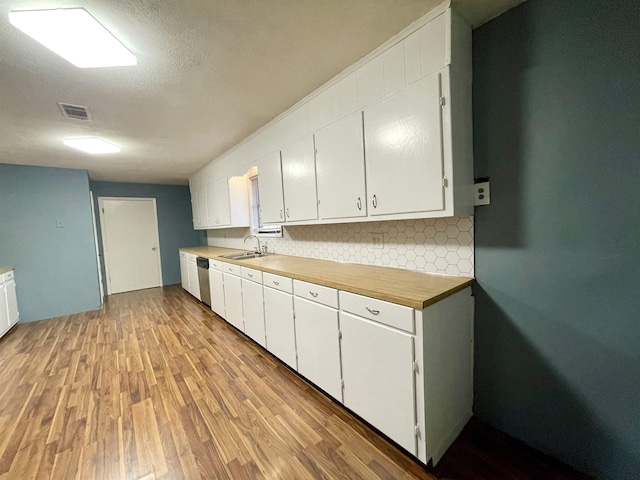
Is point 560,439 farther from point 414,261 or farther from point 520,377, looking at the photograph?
point 414,261

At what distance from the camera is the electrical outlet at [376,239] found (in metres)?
2.01

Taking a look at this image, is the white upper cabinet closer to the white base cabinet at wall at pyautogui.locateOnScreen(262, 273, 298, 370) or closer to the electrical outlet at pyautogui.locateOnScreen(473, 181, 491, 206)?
the electrical outlet at pyautogui.locateOnScreen(473, 181, 491, 206)

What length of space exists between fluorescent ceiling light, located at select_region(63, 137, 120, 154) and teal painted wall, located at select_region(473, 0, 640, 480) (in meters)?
3.72

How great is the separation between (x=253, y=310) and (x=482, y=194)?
2.22m

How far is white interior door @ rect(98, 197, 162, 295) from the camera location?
5.23 meters

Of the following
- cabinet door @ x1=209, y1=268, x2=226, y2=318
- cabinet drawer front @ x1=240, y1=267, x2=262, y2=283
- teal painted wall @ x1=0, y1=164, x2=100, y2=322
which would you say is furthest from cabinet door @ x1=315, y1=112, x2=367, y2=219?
teal painted wall @ x1=0, y1=164, x2=100, y2=322

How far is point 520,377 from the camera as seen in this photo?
1399 mm

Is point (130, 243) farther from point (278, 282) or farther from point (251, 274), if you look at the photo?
point (278, 282)

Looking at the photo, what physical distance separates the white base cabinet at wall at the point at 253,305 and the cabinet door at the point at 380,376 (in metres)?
1.12

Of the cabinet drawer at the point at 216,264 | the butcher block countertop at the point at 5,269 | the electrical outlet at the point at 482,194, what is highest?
the electrical outlet at the point at 482,194

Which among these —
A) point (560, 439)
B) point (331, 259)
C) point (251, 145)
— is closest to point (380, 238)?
point (331, 259)

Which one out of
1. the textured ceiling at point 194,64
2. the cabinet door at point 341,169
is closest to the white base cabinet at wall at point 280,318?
the cabinet door at point 341,169

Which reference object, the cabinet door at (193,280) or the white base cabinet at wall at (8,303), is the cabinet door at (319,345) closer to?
the cabinet door at (193,280)

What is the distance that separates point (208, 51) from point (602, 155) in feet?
6.88
